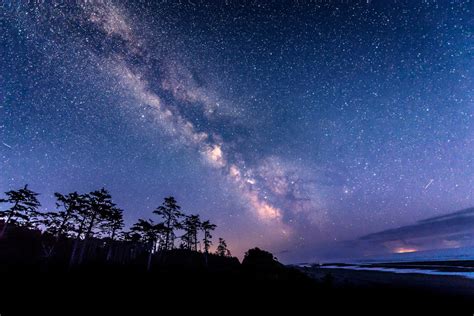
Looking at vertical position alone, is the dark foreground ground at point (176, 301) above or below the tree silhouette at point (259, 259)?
below

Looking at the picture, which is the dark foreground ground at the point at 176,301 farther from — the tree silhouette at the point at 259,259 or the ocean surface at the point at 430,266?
the ocean surface at the point at 430,266

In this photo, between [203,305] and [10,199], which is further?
[10,199]

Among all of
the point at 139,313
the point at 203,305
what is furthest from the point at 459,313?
the point at 139,313

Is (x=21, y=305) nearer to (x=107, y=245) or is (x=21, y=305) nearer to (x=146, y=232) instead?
(x=146, y=232)

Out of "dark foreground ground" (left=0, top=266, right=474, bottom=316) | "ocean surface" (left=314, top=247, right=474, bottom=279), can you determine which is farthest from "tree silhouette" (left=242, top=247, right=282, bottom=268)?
"ocean surface" (left=314, top=247, right=474, bottom=279)

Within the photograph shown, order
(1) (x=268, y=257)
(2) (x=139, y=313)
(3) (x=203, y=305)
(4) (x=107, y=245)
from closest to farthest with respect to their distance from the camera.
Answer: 1. (2) (x=139, y=313)
2. (3) (x=203, y=305)
3. (1) (x=268, y=257)
4. (4) (x=107, y=245)

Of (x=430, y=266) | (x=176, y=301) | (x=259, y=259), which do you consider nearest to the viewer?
(x=176, y=301)

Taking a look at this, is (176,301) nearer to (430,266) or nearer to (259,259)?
(259,259)

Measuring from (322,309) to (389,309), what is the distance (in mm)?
5049

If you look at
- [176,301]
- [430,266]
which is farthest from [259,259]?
[430,266]

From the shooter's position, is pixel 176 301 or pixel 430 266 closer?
pixel 176 301

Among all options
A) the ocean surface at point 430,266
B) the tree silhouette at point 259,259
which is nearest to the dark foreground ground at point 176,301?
the tree silhouette at point 259,259

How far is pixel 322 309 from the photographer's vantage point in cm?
1450

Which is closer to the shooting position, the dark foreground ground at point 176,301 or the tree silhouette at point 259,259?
the dark foreground ground at point 176,301
